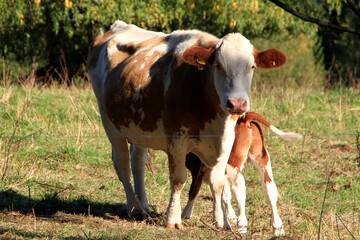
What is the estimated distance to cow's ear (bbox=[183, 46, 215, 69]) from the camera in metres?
4.95

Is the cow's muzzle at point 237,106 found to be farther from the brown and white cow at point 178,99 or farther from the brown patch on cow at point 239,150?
the brown patch on cow at point 239,150

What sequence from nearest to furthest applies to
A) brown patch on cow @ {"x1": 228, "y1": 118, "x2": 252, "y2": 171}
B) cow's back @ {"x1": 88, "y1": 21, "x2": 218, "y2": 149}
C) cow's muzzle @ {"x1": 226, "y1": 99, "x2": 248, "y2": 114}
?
1. cow's muzzle @ {"x1": 226, "y1": 99, "x2": 248, "y2": 114}
2. cow's back @ {"x1": 88, "y1": 21, "x2": 218, "y2": 149}
3. brown patch on cow @ {"x1": 228, "y1": 118, "x2": 252, "y2": 171}

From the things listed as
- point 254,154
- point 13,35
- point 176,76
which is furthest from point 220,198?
point 13,35

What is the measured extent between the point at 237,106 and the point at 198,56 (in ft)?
2.46

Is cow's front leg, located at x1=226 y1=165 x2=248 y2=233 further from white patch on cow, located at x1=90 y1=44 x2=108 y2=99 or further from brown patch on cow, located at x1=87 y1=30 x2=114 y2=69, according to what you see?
brown patch on cow, located at x1=87 y1=30 x2=114 y2=69

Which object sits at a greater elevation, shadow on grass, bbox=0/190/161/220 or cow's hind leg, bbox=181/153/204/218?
cow's hind leg, bbox=181/153/204/218

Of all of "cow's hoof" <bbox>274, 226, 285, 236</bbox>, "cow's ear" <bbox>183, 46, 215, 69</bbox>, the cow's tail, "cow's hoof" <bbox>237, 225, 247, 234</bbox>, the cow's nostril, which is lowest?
"cow's hoof" <bbox>274, 226, 285, 236</bbox>

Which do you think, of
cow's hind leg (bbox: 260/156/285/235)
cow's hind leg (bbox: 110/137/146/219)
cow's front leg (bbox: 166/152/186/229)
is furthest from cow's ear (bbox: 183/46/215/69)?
cow's hind leg (bbox: 110/137/146/219)

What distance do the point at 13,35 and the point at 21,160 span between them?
14.6 meters

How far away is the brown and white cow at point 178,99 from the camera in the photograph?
194 inches

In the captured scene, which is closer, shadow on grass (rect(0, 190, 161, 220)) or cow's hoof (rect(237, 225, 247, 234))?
cow's hoof (rect(237, 225, 247, 234))

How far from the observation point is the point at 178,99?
17.2 feet

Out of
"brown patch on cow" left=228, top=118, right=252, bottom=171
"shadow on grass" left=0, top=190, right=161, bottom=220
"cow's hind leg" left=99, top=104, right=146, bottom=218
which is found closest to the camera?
"brown patch on cow" left=228, top=118, right=252, bottom=171

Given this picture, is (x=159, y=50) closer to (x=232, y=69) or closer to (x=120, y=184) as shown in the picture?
(x=232, y=69)
